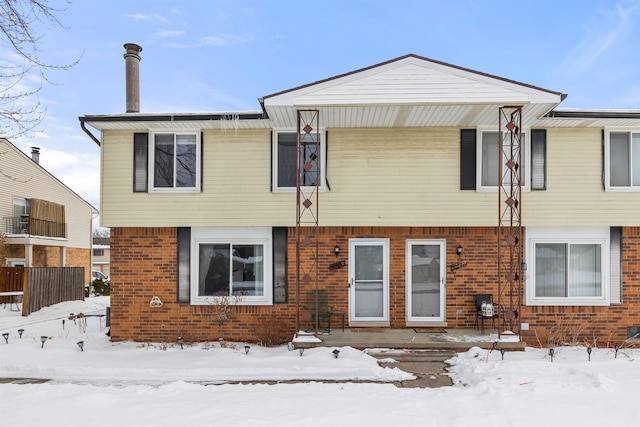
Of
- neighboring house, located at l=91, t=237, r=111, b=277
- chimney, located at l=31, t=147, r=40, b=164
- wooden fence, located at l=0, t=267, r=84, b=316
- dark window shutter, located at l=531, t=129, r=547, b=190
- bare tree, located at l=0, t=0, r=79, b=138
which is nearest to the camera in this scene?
bare tree, located at l=0, t=0, r=79, b=138

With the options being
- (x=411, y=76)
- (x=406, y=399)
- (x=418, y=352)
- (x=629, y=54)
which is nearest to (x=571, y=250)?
(x=418, y=352)

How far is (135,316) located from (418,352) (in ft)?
20.8

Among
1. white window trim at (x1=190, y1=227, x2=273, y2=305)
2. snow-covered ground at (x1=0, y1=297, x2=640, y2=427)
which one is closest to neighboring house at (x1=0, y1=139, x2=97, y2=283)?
white window trim at (x1=190, y1=227, x2=273, y2=305)

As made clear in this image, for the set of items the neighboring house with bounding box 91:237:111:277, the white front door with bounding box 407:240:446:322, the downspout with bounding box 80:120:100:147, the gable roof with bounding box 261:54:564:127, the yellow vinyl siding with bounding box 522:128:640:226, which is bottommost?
the neighboring house with bounding box 91:237:111:277

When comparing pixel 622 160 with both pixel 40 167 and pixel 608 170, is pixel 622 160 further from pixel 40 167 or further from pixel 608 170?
pixel 40 167

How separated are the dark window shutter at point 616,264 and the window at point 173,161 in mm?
9702

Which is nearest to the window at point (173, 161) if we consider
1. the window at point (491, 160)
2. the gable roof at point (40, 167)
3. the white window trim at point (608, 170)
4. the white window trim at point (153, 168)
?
the white window trim at point (153, 168)

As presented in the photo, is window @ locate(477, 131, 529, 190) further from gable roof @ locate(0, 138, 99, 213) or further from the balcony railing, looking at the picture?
gable roof @ locate(0, 138, 99, 213)

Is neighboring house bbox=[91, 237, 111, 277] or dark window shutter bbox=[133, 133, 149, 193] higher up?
dark window shutter bbox=[133, 133, 149, 193]

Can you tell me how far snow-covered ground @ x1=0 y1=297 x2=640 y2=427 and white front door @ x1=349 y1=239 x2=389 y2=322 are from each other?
1.75 meters

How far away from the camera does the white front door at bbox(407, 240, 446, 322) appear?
9258mm

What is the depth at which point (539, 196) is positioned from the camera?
29.6 ft

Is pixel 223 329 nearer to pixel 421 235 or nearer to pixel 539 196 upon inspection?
pixel 421 235

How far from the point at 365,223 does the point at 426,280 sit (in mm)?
2015
